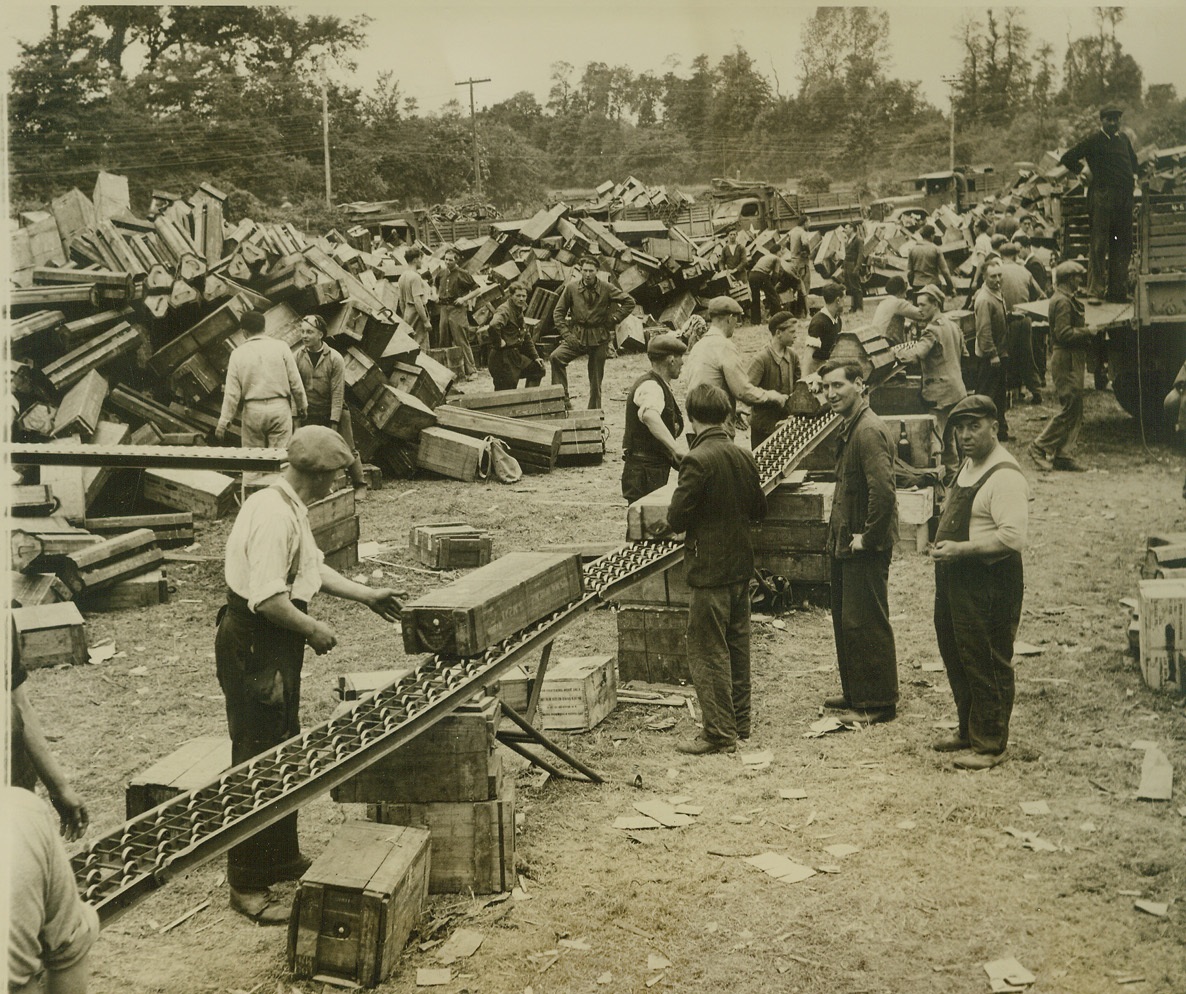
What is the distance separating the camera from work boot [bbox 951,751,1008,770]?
17.4ft

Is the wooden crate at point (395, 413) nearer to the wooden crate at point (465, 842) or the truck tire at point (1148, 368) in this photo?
the truck tire at point (1148, 368)

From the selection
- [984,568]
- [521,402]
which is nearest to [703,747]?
[984,568]

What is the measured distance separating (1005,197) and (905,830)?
30.8 metres

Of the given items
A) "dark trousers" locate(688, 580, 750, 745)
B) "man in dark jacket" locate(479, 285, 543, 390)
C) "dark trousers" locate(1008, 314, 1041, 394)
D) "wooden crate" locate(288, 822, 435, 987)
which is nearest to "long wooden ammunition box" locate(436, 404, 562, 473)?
"man in dark jacket" locate(479, 285, 543, 390)

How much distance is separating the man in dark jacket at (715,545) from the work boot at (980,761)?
1.09m

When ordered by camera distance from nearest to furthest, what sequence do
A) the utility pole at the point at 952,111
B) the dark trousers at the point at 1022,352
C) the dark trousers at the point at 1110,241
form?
the utility pole at the point at 952,111 < the dark trousers at the point at 1110,241 < the dark trousers at the point at 1022,352

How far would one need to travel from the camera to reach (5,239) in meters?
3.39

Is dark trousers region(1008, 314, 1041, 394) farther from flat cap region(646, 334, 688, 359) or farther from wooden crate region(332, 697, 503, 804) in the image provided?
wooden crate region(332, 697, 503, 804)

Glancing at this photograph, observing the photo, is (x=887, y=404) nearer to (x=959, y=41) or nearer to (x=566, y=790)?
(x=959, y=41)

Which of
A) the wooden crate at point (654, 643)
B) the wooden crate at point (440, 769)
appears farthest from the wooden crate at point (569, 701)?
the wooden crate at point (440, 769)

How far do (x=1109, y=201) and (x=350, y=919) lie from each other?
358 inches

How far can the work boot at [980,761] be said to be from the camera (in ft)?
17.4

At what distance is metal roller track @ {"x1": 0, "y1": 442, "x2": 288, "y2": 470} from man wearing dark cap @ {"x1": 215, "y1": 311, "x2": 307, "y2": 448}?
5.11m

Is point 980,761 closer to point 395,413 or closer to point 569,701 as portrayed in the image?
point 569,701
